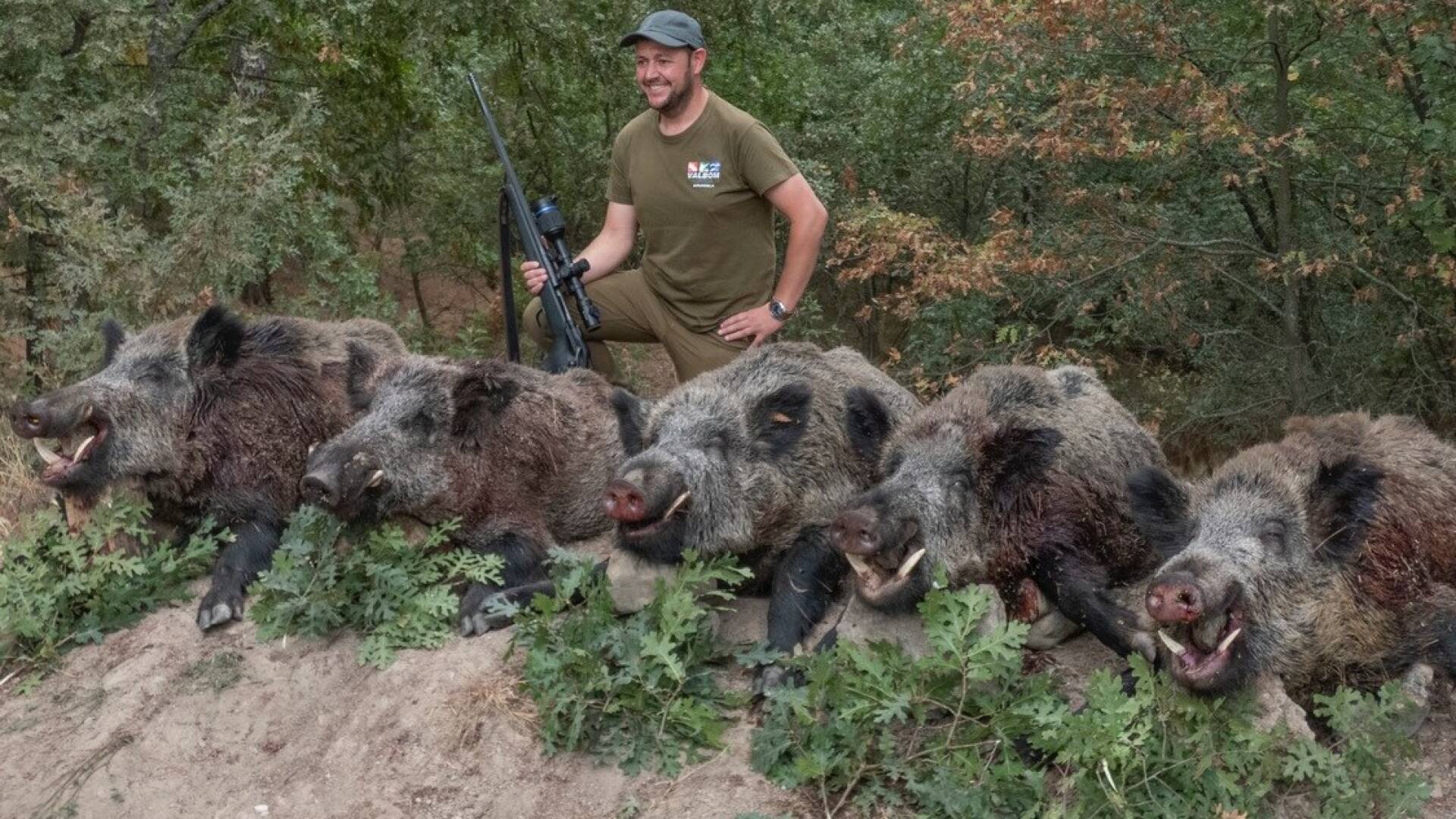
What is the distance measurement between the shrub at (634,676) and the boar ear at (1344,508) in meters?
2.04

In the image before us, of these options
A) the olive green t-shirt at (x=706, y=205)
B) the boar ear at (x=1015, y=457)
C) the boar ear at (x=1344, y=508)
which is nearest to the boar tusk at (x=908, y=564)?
the boar ear at (x=1015, y=457)

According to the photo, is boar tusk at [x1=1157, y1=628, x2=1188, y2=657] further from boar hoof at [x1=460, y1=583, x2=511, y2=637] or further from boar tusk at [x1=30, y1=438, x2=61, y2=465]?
boar tusk at [x1=30, y1=438, x2=61, y2=465]

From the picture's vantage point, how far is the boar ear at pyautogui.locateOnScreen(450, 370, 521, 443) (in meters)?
6.45

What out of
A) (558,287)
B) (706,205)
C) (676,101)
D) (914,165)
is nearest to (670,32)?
(676,101)

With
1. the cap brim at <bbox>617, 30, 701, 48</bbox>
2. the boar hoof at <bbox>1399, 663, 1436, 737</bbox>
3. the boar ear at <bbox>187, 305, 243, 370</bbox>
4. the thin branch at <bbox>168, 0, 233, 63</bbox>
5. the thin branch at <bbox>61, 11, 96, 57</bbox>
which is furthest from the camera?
the thin branch at <bbox>168, 0, 233, 63</bbox>

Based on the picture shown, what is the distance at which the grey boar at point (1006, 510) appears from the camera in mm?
5219

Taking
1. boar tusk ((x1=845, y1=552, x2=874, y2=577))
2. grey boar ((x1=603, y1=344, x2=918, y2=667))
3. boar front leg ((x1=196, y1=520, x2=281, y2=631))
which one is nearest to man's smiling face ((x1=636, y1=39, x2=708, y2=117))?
grey boar ((x1=603, y1=344, x2=918, y2=667))

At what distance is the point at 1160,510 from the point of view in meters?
5.11

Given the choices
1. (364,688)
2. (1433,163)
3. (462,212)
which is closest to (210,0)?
(462,212)

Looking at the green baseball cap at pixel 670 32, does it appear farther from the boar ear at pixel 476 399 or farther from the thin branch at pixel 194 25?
the thin branch at pixel 194 25

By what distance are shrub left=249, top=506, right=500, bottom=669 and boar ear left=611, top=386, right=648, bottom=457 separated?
0.74m

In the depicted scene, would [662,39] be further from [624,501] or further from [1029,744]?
[1029,744]

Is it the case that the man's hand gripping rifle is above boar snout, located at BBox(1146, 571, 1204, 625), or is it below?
above

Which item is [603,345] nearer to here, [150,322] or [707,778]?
[150,322]
